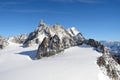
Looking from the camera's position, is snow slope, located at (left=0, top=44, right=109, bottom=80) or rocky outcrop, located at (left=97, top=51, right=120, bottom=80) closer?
snow slope, located at (left=0, top=44, right=109, bottom=80)

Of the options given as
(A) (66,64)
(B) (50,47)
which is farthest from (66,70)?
(B) (50,47)

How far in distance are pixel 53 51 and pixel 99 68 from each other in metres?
31.0

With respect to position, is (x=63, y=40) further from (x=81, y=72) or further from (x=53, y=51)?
(x=81, y=72)

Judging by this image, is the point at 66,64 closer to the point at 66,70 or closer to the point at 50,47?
the point at 66,70

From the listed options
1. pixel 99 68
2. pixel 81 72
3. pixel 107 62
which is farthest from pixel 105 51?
pixel 81 72

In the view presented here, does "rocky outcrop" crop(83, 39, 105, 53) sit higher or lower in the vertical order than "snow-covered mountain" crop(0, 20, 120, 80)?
higher

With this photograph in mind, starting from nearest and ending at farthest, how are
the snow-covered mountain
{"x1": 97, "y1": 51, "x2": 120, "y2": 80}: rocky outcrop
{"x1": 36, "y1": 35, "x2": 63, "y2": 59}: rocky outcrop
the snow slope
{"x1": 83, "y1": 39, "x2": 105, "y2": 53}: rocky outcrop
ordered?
the snow slope, the snow-covered mountain, {"x1": 97, "y1": 51, "x2": 120, "y2": 80}: rocky outcrop, {"x1": 83, "y1": 39, "x2": 105, "y2": 53}: rocky outcrop, {"x1": 36, "y1": 35, "x2": 63, "y2": 59}: rocky outcrop

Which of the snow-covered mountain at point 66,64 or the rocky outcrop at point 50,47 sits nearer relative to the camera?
the snow-covered mountain at point 66,64

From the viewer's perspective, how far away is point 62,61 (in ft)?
317

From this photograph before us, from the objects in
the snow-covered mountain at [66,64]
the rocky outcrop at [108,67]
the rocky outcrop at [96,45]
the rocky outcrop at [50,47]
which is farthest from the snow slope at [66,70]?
the rocky outcrop at [50,47]

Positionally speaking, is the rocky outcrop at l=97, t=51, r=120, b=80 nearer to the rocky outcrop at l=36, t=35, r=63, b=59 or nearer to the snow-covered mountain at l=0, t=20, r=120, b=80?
the snow-covered mountain at l=0, t=20, r=120, b=80

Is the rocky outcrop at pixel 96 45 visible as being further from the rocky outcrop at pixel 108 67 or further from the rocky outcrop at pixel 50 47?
the rocky outcrop at pixel 50 47

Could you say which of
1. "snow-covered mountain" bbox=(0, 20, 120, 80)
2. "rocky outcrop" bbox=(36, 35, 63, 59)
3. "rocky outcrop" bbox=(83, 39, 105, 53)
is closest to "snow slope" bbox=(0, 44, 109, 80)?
"snow-covered mountain" bbox=(0, 20, 120, 80)

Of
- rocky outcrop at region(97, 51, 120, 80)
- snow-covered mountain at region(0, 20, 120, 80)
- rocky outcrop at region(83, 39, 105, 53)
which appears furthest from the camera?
rocky outcrop at region(83, 39, 105, 53)
